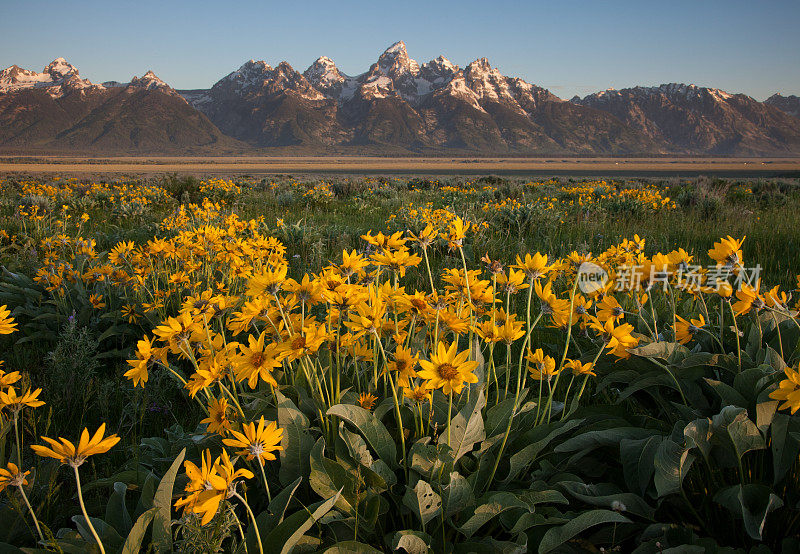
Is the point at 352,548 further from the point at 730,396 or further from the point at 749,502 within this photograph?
the point at 730,396

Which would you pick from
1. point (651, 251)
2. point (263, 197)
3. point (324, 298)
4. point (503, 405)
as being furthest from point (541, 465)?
point (263, 197)

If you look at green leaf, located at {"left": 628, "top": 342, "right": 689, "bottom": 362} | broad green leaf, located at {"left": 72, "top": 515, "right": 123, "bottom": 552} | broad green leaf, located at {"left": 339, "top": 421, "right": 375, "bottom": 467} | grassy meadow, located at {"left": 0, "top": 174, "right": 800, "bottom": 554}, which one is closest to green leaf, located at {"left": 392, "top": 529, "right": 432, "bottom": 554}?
grassy meadow, located at {"left": 0, "top": 174, "right": 800, "bottom": 554}

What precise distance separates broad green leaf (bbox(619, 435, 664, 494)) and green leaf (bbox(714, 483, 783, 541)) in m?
0.19

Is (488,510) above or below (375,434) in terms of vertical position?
below

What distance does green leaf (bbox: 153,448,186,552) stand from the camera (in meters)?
1.18

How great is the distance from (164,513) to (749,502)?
65.2 inches

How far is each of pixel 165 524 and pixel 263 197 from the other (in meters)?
11.2

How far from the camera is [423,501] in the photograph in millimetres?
1293

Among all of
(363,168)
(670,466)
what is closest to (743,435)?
(670,466)

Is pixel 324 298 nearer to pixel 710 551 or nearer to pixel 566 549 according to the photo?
pixel 566 549

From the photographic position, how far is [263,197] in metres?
11.7

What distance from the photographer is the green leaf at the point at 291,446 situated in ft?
4.69

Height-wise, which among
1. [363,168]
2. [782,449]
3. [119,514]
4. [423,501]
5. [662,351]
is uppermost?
[363,168]

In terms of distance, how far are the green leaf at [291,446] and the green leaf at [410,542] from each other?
Result: 390 mm
